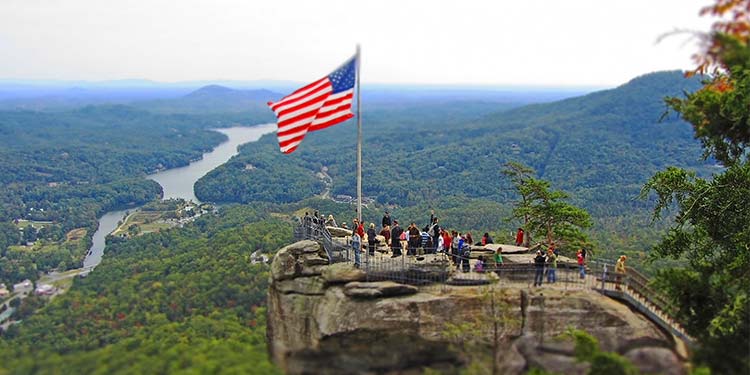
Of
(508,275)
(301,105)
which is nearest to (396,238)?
(508,275)

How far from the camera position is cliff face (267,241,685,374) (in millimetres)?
13812

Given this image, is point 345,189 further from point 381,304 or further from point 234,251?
point 381,304

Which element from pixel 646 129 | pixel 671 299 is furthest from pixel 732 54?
pixel 646 129

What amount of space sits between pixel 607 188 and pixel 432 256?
4854 inches

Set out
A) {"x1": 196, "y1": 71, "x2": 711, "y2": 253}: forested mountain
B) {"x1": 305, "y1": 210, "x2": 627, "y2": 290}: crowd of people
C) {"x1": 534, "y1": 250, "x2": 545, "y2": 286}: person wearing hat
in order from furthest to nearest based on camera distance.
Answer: {"x1": 196, "y1": 71, "x2": 711, "y2": 253}: forested mountain → {"x1": 305, "y1": 210, "x2": 627, "y2": 290}: crowd of people → {"x1": 534, "y1": 250, "x2": 545, "y2": 286}: person wearing hat

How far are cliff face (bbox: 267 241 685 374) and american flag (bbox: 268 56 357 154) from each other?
15.3 ft

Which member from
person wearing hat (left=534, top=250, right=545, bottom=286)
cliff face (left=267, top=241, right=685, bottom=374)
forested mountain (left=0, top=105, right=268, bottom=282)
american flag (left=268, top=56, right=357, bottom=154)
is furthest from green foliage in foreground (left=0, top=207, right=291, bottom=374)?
forested mountain (left=0, top=105, right=268, bottom=282)

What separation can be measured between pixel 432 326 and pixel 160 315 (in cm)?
3535

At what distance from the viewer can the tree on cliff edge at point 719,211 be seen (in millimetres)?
12406

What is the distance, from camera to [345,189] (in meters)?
157

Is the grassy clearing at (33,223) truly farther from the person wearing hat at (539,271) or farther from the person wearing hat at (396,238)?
the person wearing hat at (539,271)

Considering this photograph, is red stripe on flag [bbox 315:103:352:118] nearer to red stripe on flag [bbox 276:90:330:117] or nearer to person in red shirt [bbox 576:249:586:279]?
red stripe on flag [bbox 276:90:330:117]

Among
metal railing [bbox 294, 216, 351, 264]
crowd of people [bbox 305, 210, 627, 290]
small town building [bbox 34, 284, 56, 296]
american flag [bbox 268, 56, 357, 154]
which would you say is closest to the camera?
crowd of people [bbox 305, 210, 627, 290]

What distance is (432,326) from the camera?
17.8 m
